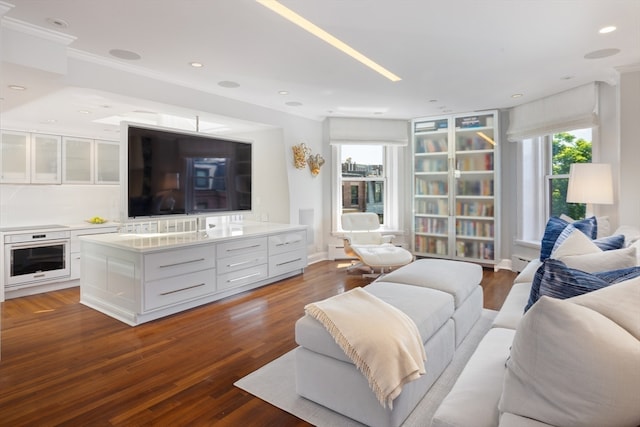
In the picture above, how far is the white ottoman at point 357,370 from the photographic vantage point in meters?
1.75

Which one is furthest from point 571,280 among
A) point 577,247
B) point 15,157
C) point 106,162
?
point 106,162

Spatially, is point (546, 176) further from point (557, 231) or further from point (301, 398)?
point (301, 398)

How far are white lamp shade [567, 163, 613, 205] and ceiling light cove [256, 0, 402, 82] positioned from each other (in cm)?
224

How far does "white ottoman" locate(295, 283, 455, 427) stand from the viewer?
1.75 meters

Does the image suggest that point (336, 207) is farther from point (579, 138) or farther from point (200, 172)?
point (579, 138)

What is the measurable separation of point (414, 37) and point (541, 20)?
0.91m

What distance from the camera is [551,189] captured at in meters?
5.05

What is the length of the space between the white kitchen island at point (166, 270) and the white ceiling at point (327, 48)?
59.6 inches

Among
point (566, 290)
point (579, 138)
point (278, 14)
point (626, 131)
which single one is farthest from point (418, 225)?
point (566, 290)

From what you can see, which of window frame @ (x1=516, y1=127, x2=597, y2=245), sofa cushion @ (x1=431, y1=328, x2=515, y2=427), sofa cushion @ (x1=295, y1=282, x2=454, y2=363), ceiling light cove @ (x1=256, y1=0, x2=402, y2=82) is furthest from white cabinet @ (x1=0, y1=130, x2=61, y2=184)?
window frame @ (x1=516, y1=127, x2=597, y2=245)

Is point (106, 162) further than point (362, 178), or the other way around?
point (362, 178)

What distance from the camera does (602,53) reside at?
3.29 m

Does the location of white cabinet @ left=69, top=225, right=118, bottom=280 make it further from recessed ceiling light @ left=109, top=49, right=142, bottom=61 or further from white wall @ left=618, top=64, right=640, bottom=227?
white wall @ left=618, top=64, right=640, bottom=227

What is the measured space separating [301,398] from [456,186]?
4809 mm
